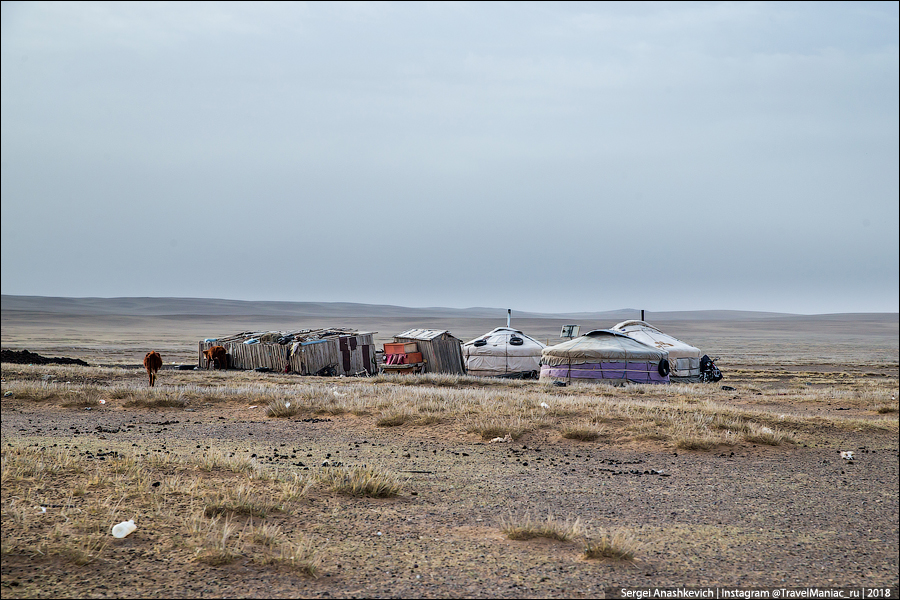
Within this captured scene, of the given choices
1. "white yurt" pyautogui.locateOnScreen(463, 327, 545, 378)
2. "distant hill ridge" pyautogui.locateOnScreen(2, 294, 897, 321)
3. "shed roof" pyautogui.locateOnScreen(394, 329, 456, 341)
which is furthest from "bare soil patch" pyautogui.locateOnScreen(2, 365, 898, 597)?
"distant hill ridge" pyautogui.locateOnScreen(2, 294, 897, 321)

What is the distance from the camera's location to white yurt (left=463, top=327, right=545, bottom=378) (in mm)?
33844

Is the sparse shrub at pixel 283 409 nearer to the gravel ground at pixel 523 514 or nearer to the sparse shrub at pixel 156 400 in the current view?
the gravel ground at pixel 523 514

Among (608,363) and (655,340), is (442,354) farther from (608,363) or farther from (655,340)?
(655,340)

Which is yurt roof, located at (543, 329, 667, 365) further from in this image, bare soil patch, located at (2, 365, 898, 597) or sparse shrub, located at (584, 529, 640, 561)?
sparse shrub, located at (584, 529, 640, 561)

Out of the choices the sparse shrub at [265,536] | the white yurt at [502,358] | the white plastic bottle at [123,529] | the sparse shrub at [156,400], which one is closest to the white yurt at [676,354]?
the white yurt at [502,358]

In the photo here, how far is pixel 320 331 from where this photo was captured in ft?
109

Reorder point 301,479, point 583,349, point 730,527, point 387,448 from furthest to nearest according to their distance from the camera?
point 583,349, point 387,448, point 301,479, point 730,527

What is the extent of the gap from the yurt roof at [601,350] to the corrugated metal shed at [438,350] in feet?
17.2

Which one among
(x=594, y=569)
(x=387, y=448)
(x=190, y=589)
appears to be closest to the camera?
(x=190, y=589)

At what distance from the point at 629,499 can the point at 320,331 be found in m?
27.2

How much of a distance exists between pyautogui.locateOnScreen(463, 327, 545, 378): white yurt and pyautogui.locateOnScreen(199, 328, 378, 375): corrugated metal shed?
5.07 meters

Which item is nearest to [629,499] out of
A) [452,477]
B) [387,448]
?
[452,477]

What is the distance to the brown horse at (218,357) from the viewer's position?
3158 centimetres

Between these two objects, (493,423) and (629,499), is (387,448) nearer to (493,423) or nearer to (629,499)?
(493,423)
